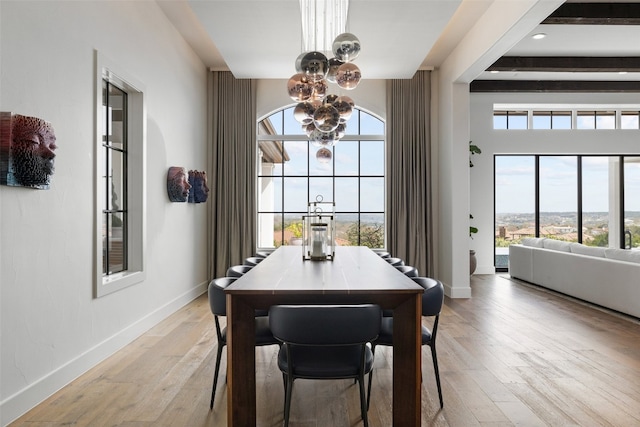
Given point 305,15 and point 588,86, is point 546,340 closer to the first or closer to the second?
point 305,15

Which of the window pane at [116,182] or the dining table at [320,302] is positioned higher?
the window pane at [116,182]

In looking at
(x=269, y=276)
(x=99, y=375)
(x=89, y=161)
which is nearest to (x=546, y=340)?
(x=269, y=276)

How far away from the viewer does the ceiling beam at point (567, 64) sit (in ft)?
21.5

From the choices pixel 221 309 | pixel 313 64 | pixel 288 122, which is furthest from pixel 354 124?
pixel 221 309

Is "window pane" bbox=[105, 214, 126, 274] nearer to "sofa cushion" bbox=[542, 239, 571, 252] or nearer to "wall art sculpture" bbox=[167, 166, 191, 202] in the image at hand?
"wall art sculpture" bbox=[167, 166, 191, 202]

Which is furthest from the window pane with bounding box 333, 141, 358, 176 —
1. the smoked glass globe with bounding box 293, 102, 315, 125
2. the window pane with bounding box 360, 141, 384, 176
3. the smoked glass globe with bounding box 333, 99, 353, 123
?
the smoked glass globe with bounding box 293, 102, 315, 125

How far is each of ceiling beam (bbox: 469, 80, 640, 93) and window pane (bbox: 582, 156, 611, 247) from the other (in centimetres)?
158

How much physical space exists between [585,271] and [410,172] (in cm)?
273

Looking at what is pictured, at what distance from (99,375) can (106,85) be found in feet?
8.12

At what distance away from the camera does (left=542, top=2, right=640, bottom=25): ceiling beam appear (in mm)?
4672

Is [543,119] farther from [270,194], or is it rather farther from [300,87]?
[300,87]

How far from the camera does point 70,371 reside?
3088 mm

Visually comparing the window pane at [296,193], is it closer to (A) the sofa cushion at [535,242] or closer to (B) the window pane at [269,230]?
(B) the window pane at [269,230]

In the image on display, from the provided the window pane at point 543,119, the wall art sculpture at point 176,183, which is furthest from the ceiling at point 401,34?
the window pane at point 543,119
